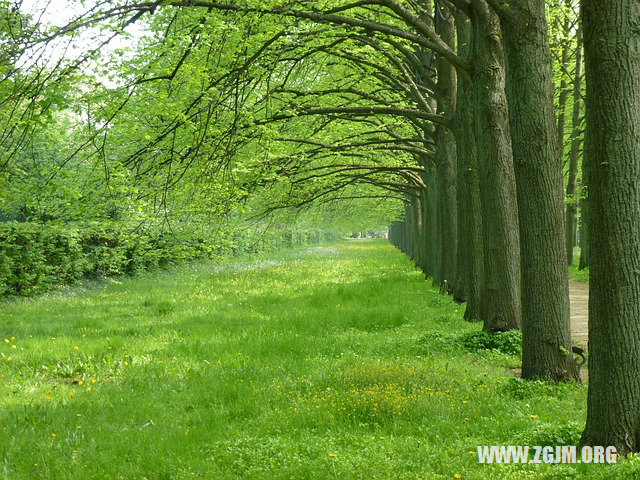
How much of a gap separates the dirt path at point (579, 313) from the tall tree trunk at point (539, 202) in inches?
106

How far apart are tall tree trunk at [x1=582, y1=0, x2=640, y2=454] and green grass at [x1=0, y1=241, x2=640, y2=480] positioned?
59 cm

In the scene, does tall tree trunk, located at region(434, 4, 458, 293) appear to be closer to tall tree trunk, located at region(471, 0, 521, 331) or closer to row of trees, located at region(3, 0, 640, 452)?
row of trees, located at region(3, 0, 640, 452)

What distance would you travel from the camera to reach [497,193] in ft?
33.4

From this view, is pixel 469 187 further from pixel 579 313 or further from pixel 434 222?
pixel 434 222

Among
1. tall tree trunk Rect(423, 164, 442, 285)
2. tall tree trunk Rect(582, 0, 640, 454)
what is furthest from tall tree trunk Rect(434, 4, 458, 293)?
tall tree trunk Rect(582, 0, 640, 454)

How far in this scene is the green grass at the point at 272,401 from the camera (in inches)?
207

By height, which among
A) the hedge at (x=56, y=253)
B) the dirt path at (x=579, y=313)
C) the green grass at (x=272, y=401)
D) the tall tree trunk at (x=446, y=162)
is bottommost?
the green grass at (x=272, y=401)

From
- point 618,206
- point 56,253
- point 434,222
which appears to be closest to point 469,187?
point 434,222

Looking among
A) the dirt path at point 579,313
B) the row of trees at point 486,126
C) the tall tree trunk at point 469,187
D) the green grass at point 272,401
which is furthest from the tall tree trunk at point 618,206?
the tall tree trunk at point 469,187

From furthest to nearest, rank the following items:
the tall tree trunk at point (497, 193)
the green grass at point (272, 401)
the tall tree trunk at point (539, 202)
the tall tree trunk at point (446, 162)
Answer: the tall tree trunk at point (446, 162), the tall tree trunk at point (497, 193), the tall tree trunk at point (539, 202), the green grass at point (272, 401)

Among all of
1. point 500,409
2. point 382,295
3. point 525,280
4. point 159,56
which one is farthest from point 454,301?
point 159,56

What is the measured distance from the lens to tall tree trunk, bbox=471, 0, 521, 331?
32.8 feet

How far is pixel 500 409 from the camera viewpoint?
21.1 ft

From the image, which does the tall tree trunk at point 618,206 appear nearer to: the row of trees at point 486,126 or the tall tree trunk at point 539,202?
the row of trees at point 486,126
